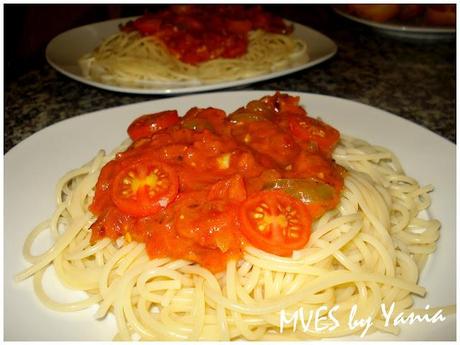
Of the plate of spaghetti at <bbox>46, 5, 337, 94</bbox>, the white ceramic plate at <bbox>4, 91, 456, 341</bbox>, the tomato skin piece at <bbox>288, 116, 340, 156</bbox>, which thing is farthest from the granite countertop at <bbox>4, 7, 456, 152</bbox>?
the tomato skin piece at <bbox>288, 116, 340, 156</bbox>

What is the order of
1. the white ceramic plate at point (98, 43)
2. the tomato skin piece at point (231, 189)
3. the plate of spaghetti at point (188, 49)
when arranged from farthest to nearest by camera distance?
the plate of spaghetti at point (188, 49) < the white ceramic plate at point (98, 43) < the tomato skin piece at point (231, 189)

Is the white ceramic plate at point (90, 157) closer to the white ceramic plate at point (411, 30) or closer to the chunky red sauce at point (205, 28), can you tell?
the chunky red sauce at point (205, 28)

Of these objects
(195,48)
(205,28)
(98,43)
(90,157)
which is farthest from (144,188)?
(98,43)

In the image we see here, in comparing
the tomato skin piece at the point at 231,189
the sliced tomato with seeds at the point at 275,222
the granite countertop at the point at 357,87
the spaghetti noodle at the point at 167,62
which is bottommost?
the granite countertop at the point at 357,87

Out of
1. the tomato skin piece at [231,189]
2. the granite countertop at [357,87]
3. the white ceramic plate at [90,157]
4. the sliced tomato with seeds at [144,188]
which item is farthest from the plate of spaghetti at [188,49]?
the tomato skin piece at [231,189]

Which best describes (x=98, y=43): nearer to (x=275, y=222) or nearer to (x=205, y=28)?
(x=205, y=28)

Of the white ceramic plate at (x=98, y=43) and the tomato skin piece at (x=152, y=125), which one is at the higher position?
the tomato skin piece at (x=152, y=125)
